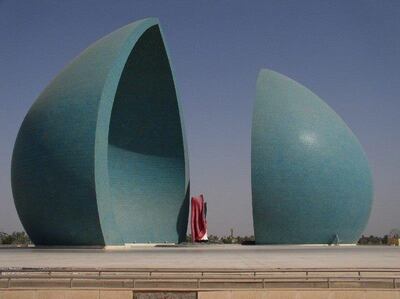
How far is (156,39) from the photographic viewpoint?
37312 mm

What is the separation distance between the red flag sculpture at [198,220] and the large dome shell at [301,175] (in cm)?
488

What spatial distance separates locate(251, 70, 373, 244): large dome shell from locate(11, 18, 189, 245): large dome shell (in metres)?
6.63

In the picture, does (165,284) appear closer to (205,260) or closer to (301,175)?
(205,260)

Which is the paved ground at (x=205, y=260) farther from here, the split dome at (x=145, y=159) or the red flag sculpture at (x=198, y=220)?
the red flag sculpture at (x=198, y=220)

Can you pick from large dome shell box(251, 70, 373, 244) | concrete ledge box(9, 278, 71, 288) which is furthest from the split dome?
concrete ledge box(9, 278, 71, 288)

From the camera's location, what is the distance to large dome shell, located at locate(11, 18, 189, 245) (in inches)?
1186

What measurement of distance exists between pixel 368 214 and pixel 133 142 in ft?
64.7

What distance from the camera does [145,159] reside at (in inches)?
1556

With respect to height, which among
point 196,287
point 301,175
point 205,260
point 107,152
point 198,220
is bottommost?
point 196,287

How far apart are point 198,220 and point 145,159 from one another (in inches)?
250

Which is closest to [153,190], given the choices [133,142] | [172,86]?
[133,142]

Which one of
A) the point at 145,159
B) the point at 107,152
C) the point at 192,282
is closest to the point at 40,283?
the point at 192,282

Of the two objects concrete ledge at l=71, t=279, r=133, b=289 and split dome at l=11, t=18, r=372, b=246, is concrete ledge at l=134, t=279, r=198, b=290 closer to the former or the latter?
concrete ledge at l=71, t=279, r=133, b=289

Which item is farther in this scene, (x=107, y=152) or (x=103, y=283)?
(x=107, y=152)
